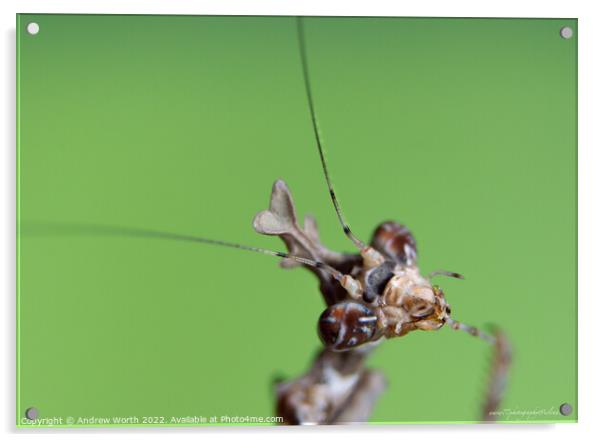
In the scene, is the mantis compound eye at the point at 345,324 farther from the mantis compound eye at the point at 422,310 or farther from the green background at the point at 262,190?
the green background at the point at 262,190

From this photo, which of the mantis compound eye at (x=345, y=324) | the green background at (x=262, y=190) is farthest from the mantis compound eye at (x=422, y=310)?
the green background at (x=262, y=190)

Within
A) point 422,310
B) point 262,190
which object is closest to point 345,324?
point 422,310

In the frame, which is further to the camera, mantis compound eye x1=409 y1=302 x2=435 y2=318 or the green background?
the green background

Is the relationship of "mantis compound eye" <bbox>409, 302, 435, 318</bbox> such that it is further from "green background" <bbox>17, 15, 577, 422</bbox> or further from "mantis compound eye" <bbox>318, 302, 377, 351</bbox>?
"green background" <bbox>17, 15, 577, 422</bbox>

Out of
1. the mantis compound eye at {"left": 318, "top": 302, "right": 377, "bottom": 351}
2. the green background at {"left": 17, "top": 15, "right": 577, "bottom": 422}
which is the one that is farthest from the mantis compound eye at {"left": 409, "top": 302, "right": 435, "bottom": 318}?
the green background at {"left": 17, "top": 15, "right": 577, "bottom": 422}

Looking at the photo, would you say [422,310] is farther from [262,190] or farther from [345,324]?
[262,190]

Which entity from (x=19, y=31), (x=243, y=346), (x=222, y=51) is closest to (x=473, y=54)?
(x=222, y=51)

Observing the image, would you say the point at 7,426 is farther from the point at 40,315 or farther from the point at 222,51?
the point at 222,51
